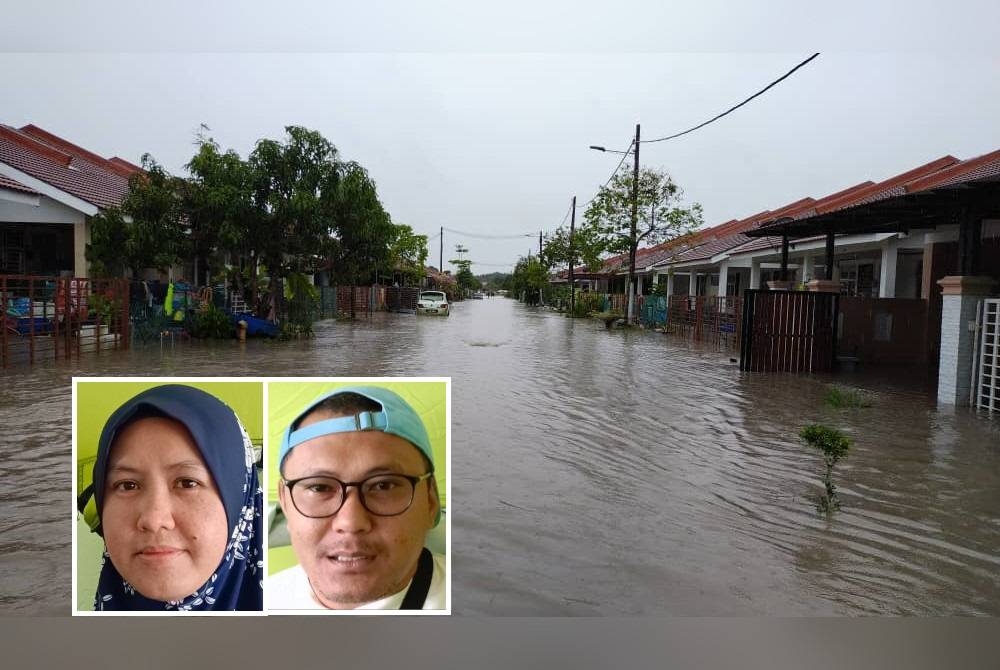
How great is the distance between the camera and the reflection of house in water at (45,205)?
15008mm

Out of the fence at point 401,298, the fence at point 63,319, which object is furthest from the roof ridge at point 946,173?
the fence at point 401,298

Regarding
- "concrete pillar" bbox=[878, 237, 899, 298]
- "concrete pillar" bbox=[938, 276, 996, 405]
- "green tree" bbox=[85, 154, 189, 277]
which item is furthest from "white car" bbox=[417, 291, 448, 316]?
"concrete pillar" bbox=[938, 276, 996, 405]

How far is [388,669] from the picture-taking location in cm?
317

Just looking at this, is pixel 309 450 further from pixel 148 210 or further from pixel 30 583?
pixel 148 210

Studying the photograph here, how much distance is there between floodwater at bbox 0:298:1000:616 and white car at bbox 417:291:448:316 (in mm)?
22074

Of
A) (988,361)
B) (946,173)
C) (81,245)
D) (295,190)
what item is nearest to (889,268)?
(946,173)

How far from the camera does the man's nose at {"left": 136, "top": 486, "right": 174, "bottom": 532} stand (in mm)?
2398

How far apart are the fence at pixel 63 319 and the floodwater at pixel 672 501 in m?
1.42

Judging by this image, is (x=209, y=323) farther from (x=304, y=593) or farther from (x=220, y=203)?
(x=304, y=593)

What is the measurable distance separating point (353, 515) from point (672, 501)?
11.7 ft

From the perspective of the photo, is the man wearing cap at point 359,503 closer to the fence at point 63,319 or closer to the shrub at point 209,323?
the fence at point 63,319

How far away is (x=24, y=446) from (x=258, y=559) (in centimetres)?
526

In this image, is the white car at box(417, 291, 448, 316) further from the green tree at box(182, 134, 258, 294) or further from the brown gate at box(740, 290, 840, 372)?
the brown gate at box(740, 290, 840, 372)

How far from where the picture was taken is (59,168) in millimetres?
17172
